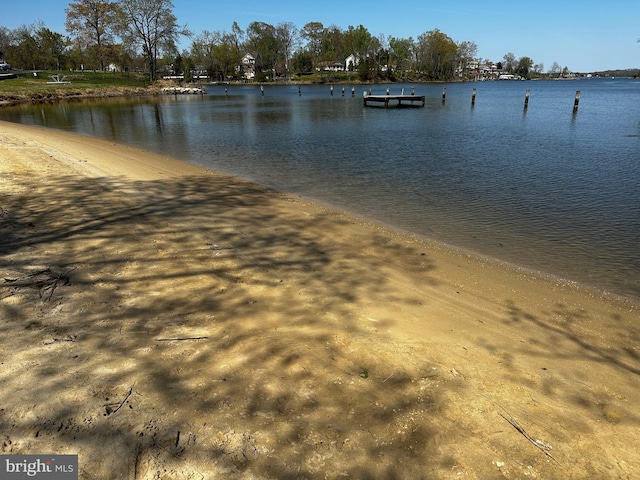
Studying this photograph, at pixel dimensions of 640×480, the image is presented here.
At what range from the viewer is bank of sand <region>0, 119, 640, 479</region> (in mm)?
2557

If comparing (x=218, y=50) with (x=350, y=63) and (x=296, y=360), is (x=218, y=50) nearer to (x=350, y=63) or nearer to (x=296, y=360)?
(x=350, y=63)

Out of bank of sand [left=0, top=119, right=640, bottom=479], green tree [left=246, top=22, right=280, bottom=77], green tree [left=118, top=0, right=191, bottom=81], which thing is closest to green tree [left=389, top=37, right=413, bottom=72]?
green tree [left=246, top=22, right=280, bottom=77]

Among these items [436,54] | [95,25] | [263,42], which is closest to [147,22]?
[95,25]

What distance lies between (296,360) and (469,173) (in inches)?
503

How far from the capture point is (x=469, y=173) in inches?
565

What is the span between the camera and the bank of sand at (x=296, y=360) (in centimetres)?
256

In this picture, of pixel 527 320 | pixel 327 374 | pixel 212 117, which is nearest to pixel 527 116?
pixel 212 117

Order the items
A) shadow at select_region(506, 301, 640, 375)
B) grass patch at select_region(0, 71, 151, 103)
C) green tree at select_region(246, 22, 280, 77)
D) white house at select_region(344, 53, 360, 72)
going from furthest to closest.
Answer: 1. white house at select_region(344, 53, 360, 72)
2. green tree at select_region(246, 22, 280, 77)
3. grass patch at select_region(0, 71, 151, 103)
4. shadow at select_region(506, 301, 640, 375)

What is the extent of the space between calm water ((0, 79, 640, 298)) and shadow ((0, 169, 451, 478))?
321cm

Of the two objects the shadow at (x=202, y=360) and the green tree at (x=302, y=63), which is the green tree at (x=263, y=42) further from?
the shadow at (x=202, y=360)

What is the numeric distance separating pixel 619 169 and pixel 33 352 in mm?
18496

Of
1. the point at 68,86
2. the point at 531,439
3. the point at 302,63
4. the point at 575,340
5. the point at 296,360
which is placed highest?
the point at 302,63

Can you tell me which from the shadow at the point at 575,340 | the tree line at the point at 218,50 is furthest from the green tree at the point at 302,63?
the shadow at the point at 575,340

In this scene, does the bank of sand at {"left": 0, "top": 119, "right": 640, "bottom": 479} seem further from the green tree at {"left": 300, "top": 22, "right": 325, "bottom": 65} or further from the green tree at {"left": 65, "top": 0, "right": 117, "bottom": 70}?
the green tree at {"left": 300, "top": 22, "right": 325, "bottom": 65}
